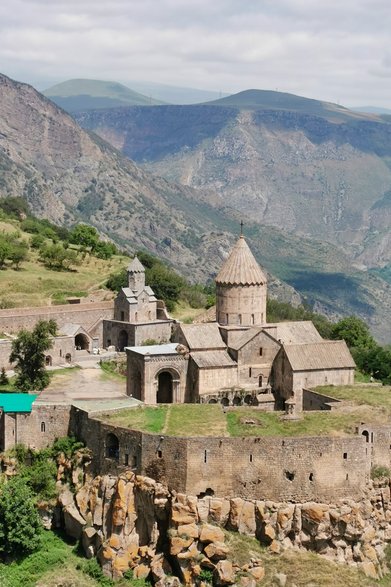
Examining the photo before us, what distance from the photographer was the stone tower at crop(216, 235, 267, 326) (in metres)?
53.8

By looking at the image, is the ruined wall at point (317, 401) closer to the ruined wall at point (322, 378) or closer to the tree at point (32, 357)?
the ruined wall at point (322, 378)

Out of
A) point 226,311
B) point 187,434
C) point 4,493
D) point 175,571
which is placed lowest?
point 175,571

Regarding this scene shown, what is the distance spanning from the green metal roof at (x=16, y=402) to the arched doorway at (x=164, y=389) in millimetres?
7894

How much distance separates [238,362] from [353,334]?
866 inches

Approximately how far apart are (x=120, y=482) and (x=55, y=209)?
153420 millimetres

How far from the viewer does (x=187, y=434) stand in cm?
4153

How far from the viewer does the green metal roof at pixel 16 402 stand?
1768 inches

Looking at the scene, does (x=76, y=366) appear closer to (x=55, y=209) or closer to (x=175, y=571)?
(x=175, y=571)

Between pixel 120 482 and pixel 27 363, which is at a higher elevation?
pixel 27 363

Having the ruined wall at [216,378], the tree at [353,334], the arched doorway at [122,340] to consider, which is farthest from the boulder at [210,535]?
the tree at [353,334]

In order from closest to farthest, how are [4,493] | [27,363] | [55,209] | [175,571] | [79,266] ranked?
1. [175,571]
2. [4,493]
3. [27,363]
4. [79,266]
5. [55,209]

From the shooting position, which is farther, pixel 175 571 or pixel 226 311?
pixel 226 311

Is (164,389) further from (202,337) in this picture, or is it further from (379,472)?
(379,472)

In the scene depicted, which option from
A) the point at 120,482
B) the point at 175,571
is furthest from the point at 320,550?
the point at 120,482
